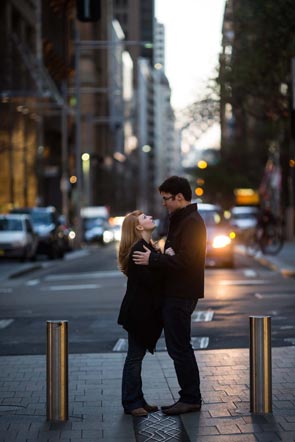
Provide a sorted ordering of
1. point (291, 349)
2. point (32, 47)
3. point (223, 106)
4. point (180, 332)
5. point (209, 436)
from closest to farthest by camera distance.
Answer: point (209, 436)
point (180, 332)
point (291, 349)
point (223, 106)
point (32, 47)

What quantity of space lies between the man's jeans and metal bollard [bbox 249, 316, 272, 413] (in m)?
0.46

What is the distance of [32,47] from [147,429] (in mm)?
59412

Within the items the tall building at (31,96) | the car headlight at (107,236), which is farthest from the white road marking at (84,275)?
the car headlight at (107,236)

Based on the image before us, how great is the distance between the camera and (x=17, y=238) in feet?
112

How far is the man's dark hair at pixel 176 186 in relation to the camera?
25.0 feet

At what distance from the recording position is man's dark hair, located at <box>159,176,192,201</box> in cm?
762

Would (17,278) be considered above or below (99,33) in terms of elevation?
below

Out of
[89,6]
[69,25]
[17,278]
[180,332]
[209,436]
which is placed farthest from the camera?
[69,25]

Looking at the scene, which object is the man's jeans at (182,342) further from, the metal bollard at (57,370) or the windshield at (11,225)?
the windshield at (11,225)

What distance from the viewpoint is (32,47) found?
213 ft

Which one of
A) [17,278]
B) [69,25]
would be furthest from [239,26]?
→ [69,25]

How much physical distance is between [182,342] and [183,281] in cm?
45

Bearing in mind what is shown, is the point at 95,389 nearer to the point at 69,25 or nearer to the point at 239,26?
the point at 239,26

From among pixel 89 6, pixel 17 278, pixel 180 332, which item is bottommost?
pixel 17 278
